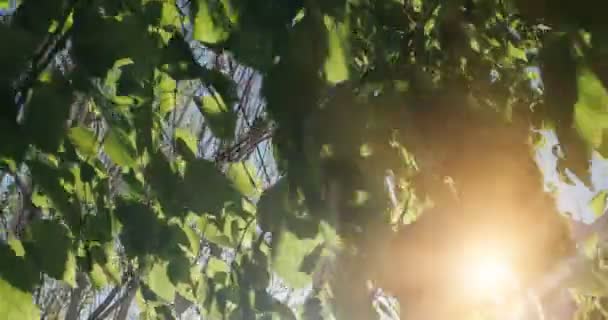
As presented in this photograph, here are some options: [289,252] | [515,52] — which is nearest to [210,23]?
[289,252]

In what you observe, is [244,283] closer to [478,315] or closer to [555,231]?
[478,315]

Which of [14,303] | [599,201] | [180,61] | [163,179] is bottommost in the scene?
[14,303]

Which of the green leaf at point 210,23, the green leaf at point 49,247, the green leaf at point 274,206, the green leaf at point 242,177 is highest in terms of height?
the green leaf at point 210,23

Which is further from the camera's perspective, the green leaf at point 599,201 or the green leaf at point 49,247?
the green leaf at point 599,201

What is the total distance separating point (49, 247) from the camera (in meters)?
0.67

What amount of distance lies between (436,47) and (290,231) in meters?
0.32

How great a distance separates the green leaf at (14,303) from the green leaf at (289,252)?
0.89 ft

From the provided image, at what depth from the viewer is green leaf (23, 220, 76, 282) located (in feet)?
2.18

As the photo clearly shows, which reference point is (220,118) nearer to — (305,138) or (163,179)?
(163,179)

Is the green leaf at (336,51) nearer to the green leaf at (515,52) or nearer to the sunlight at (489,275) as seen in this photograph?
the sunlight at (489,275)

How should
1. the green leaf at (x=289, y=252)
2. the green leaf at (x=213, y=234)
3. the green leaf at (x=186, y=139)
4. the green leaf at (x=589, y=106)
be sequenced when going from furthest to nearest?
the green leaf at (x=213, y=234)
the green leaf at (x=186, y=139)
the green leaf at (x=289, y=252)
the green leaf at (x=589, y=106)

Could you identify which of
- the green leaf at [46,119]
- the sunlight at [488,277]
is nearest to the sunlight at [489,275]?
the sunlight at [488,277]

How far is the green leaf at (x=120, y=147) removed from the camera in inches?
28.9

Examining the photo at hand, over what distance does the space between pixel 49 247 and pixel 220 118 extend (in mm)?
238
